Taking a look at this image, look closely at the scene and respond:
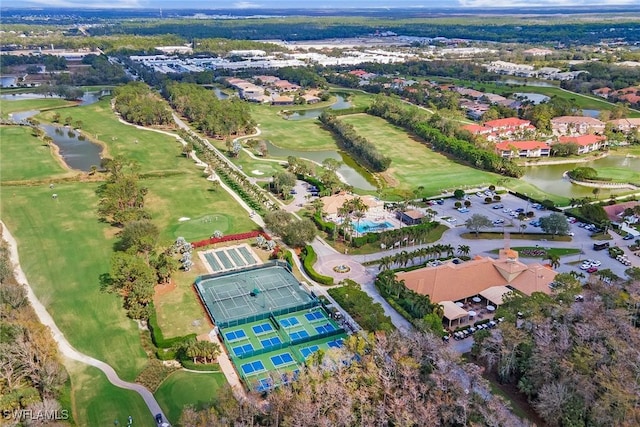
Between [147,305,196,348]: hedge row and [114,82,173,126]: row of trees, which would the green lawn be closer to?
[114,82,173,126]: row of trees

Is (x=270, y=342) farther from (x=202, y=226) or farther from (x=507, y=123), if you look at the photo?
(x=507, y=123)

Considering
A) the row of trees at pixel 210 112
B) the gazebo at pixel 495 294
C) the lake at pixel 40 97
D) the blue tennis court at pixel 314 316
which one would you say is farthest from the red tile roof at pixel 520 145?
the lake at pixel 40 97

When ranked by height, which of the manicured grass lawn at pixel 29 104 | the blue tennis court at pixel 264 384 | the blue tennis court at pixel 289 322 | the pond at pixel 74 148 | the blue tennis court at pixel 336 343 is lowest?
the manicured grass lawn at pixel 29 104

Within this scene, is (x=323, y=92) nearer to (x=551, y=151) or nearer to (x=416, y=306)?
(x=551, y=151)

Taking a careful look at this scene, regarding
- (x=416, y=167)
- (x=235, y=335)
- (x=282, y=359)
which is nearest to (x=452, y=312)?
(x=282, y=359)

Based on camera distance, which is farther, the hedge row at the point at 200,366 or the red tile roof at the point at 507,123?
the red tile roof at the point at 507,123

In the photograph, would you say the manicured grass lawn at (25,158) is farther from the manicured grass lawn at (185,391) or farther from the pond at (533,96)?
the pond at (533,96)
